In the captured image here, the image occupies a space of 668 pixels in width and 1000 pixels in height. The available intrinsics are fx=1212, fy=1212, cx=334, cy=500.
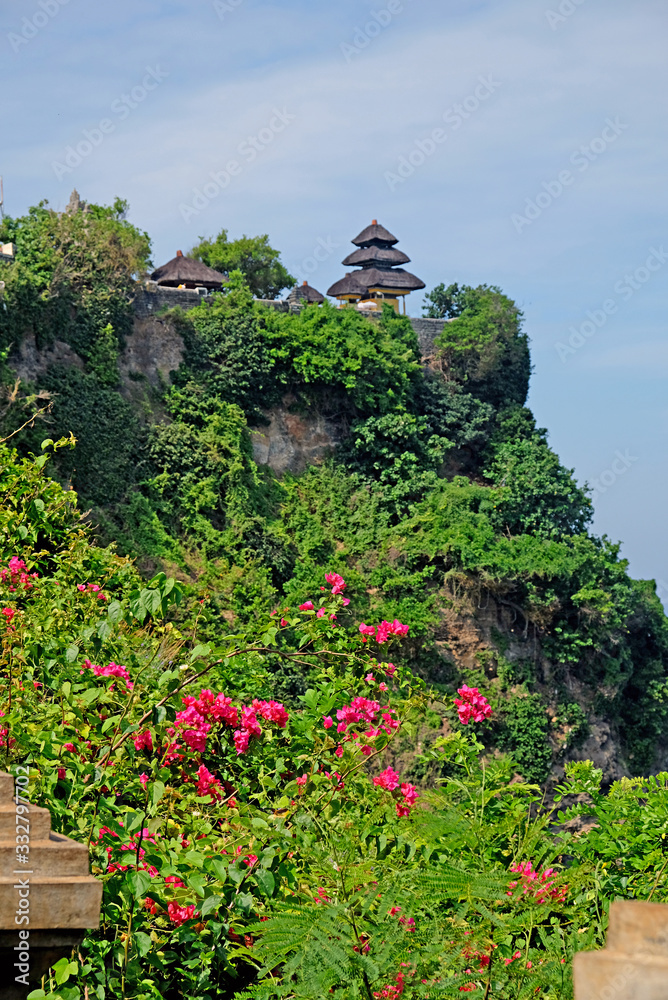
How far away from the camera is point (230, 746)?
226 inches

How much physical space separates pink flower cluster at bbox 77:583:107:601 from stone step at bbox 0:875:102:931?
13.0 ft

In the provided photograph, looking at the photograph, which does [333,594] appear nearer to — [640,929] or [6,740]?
[6,740]

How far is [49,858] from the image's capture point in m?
3.33

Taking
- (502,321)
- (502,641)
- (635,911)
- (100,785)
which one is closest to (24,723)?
(100,785)

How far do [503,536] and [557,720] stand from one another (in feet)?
11.6

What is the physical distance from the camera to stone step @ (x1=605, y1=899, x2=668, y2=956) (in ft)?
7.91

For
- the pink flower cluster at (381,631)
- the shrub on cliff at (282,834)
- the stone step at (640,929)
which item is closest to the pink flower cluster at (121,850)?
the shrub on cliff at (282,834)

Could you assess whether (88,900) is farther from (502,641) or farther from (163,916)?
(502,641)

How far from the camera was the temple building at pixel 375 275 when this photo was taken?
85.7 feet

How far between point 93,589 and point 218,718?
6.22 ft

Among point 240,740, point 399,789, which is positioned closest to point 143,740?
point 240,740

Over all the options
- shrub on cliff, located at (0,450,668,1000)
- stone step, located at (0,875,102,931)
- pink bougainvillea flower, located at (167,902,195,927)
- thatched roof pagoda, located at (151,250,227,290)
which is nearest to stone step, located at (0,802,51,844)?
stone step, located at (0,875,102,931)

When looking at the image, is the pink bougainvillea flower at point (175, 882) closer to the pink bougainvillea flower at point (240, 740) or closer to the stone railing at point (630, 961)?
the pink bougainvillea flower at point (240, 740)

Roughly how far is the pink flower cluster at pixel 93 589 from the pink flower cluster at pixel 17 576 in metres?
0.29
